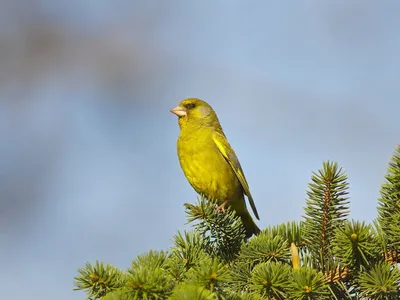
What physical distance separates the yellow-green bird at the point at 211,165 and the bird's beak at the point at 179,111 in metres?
0.09

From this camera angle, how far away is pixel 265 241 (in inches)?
105

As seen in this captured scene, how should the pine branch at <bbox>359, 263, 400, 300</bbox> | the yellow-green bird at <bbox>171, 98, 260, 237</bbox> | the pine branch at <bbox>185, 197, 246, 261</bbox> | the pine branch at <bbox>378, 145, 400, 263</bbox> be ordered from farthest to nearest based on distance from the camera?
the yellow-green bird at <bbox>171, 98, 260, 237</bbox>
the pine branch at <bbox>185, 197, 246, 261</bbox>
the pine branch at <bbox>378, 145, 400, 263</bbox>
the pine branch at <bbox>359, 263, 400, 300</bbox>

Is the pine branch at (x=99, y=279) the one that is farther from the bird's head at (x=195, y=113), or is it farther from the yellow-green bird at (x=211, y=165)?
the bird's head at (x=195, y=113)

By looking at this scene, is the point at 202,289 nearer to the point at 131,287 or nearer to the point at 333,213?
the point at 131,287

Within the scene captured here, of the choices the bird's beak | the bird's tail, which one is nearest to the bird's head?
the bird's beak

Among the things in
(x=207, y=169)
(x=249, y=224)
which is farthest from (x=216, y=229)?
(x=207, y=169)

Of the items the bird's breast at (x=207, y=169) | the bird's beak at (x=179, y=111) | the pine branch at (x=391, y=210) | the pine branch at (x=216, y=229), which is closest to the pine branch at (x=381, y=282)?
the pine branch at (x=391, y=210)

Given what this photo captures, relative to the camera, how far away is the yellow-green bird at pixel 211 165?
446cm

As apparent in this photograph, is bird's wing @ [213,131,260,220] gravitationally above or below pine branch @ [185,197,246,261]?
above

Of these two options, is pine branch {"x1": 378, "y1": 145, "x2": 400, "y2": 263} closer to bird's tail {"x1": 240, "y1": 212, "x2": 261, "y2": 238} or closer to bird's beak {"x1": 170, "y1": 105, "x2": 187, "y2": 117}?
bird's tail {"x1": 240, "y1": 212, "x2": 261, "y2": 238}

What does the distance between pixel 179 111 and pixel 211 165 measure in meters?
0.76

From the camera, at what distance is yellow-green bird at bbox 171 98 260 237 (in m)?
4.46

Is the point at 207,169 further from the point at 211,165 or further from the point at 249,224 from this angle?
the point at 249,224

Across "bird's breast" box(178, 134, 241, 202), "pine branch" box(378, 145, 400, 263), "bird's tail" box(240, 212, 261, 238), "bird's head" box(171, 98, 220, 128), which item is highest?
"bird's head" box(171, 98, 220, 128)
